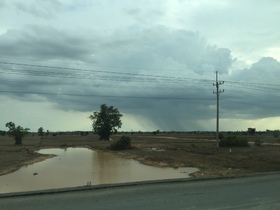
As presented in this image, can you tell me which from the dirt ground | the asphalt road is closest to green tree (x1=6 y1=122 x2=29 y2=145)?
the dirt ground

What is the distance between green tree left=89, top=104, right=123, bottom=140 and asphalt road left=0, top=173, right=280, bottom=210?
95.1 m

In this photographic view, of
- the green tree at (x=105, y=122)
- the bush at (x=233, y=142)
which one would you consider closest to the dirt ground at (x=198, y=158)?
the bush at (x=233, y=142)

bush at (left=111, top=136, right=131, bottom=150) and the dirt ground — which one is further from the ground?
bush at (left=111, top=136, right=131, bottom=150)

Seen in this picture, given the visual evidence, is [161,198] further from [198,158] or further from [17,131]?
[17,131]

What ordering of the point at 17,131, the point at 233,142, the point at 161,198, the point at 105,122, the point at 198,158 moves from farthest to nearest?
the point at 105,122 < the point at 17,131 < the point at 233,142 < the point at 198,158 < the point at 161,198

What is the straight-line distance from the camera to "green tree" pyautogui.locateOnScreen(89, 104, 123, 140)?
362ft

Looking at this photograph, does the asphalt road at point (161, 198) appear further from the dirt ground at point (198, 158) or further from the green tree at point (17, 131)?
the green tree at point (17, 131)

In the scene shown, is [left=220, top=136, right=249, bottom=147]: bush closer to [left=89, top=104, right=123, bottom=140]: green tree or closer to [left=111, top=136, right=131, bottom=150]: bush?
[left=111, top=136, right=131, bottom=150]: bush

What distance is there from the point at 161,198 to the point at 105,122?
98604 millimetres

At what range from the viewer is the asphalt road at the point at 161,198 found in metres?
10.9

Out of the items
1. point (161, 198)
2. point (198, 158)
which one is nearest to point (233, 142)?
point (198, 158)

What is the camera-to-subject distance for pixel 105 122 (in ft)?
362

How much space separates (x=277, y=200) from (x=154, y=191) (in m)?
4.52

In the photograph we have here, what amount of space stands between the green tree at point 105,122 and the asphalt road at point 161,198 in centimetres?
9509
